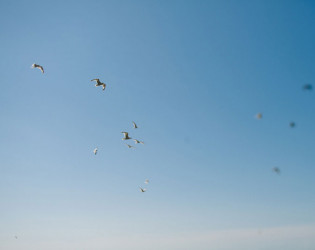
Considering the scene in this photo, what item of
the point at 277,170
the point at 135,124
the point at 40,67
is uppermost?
the point at 40,67

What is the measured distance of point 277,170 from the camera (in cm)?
3416

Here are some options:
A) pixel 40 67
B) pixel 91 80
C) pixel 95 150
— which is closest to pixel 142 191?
pixel 95 150

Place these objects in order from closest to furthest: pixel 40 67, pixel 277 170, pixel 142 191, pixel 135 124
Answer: pixel 277 170 → pixel 40 67 → pixel 135 124 → pixel 142 191

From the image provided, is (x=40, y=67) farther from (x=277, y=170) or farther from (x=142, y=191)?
(x=277, y=170)

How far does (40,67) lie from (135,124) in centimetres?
1609

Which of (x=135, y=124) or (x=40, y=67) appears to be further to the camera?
(x=135, y=124)

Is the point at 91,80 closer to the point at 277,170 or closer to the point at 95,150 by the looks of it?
the point at 95,150

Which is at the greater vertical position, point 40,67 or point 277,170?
point 40,67

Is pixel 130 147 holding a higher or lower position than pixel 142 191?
higher

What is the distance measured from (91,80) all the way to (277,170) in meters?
28.9

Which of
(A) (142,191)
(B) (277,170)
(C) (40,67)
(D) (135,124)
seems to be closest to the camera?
(B) (277,170)

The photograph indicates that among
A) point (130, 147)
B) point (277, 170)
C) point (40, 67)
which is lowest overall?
point (277, 170)

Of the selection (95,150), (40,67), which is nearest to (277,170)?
(95,150)

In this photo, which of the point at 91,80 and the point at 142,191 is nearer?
the point at 91,80
